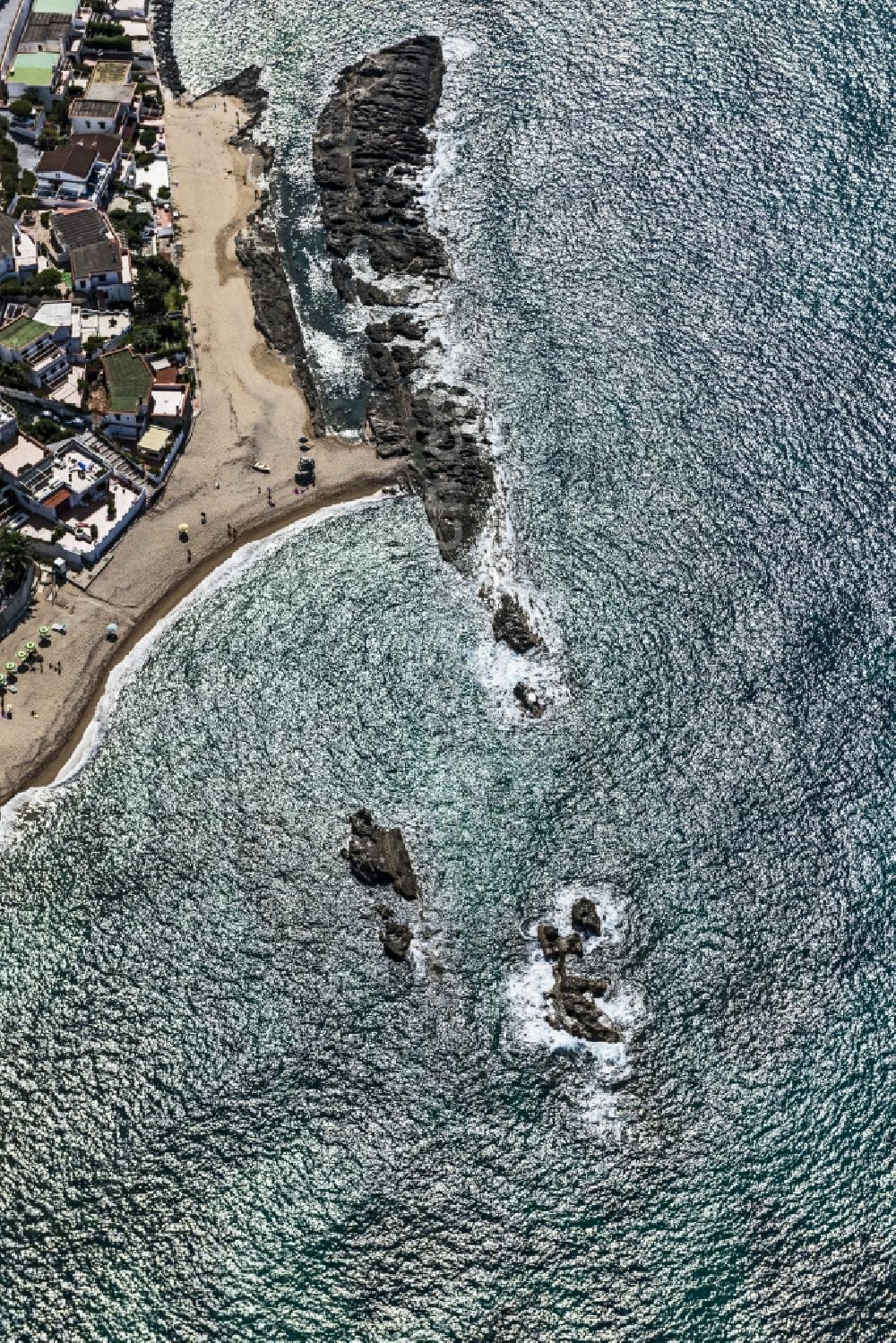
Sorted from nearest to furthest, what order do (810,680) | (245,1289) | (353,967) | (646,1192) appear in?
(245,1289), (646,1192), (353,967), (810,680)

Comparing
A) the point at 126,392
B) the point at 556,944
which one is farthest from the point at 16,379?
the point at 556,944

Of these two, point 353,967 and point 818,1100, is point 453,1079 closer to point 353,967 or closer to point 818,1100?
point 353,967

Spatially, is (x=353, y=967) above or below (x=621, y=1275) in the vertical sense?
above

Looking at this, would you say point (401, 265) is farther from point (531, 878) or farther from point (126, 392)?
point (531, 878)

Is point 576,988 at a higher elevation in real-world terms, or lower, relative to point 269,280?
lower

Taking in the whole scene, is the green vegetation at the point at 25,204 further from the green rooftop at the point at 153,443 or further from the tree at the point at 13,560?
the tree at the point at 13,560

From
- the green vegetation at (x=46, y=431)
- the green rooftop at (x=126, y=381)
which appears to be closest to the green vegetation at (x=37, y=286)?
the green rooftop at (x=126, y=381)

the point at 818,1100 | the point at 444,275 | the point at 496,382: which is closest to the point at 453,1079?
the point at 818,1100

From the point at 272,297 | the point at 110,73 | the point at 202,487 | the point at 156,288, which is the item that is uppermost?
the point at 110,73
